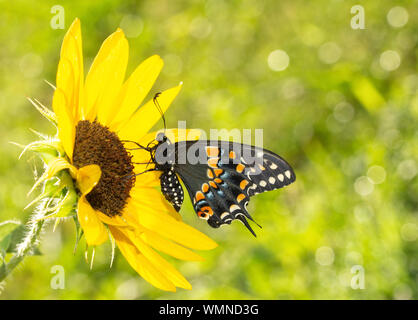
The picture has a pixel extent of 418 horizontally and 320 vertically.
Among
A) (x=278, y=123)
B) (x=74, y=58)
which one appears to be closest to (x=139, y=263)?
(x=74, y=58)

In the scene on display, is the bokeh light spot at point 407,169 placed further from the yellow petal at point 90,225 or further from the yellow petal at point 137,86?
the yellow petal at point 90,225

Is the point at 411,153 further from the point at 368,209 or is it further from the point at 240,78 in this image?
the point at 240,78

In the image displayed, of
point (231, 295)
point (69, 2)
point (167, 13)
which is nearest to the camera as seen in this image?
point (231, 295)

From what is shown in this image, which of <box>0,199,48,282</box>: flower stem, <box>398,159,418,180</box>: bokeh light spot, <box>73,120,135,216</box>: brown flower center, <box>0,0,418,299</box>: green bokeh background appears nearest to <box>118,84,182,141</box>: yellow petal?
<box>73,120,135,216</box>: brown flower center

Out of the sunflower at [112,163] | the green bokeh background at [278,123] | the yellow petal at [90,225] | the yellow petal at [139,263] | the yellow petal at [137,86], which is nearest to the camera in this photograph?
the yellow petal at [90,225]

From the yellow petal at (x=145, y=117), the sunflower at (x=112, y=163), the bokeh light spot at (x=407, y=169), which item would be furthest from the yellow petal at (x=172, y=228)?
the bokeh light spot at (x=407, y=169)
